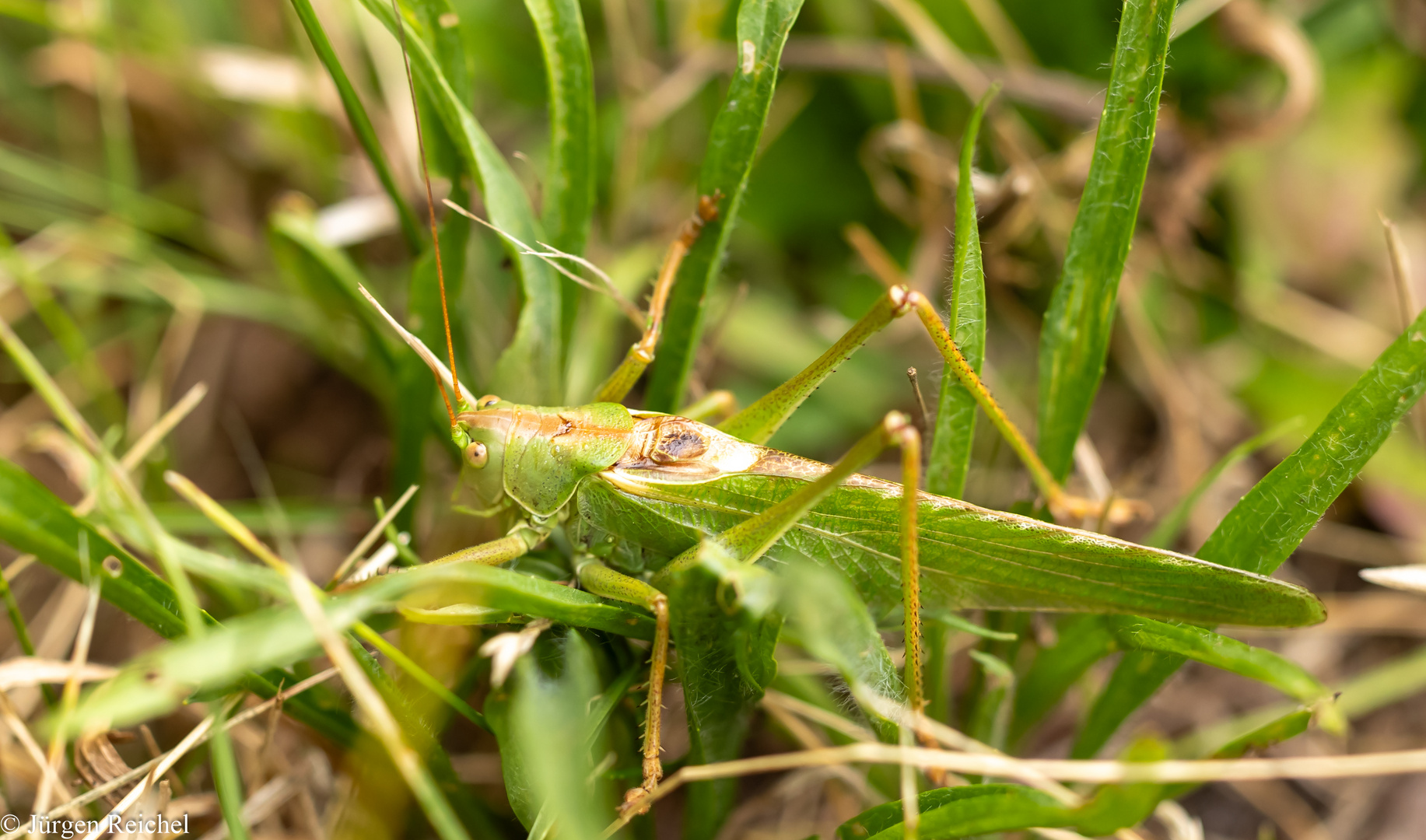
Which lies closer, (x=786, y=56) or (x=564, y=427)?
(x=564, y=427)

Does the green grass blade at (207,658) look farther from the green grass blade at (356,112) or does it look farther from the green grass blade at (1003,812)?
the green grass blade at (356,112)

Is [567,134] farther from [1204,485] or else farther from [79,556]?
[1204,485]

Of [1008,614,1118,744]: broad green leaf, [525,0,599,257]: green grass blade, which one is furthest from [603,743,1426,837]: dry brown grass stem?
[525,0,599,257]: green grass blade

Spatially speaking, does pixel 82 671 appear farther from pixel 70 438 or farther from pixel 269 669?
pixel 70 438

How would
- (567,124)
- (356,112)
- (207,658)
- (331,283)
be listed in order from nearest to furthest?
(207,658) → (356,112) → (567,124) → (331,283)

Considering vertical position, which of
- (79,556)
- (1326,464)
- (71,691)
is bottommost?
(71,691)

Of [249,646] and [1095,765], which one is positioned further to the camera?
[1095,765]

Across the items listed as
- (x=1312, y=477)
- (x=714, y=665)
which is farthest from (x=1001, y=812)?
(x=1312, y=477)

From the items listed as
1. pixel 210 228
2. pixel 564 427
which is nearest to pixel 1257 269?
pixel 564 427
